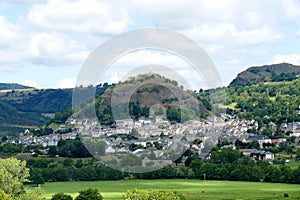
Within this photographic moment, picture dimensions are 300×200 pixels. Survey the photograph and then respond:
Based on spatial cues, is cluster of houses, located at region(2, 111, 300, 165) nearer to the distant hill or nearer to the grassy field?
the distant hill

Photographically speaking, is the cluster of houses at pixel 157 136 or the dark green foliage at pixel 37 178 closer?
the dark green foliage at pixel 37 178

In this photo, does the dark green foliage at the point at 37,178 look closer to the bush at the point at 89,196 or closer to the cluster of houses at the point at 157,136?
the cluster of houses at the point at 157,136

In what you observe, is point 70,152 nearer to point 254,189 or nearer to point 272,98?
point 254,189

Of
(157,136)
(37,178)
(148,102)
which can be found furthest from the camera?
(148,102)

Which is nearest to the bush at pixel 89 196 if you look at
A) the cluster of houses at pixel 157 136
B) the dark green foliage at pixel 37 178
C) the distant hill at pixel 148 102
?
the distant hill at pixel 148 102

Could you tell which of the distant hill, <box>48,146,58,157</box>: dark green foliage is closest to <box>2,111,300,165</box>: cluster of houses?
the distant hill

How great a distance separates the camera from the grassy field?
6372 centimetres

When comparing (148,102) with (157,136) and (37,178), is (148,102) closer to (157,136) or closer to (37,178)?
(157,136)

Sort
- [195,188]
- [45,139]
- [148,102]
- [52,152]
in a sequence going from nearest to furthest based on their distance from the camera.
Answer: [195,188] < [52,152] < [148,102] < [45,139]

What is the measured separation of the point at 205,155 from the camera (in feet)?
323

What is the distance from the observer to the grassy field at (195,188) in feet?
209

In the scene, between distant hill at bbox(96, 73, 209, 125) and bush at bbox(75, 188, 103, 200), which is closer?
bush at bbox(75, 188, 103, 200)

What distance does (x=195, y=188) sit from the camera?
71.4 meters

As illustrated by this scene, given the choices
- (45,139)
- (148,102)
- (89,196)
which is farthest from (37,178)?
(45,139)
